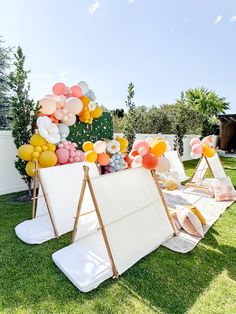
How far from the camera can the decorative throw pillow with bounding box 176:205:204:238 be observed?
348 centimetres

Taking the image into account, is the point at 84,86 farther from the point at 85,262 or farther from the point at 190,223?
the point at 85,262

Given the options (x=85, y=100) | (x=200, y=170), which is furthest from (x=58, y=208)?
(x=200, y=170)

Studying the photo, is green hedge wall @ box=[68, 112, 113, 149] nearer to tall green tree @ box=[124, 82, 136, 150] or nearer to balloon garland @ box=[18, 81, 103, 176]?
balloon garland @ box=[18, 81, 103, 176]

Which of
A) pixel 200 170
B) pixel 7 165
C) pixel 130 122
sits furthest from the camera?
pixel 130 122

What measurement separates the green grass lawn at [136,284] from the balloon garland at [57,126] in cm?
169

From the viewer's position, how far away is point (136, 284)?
2.40 m

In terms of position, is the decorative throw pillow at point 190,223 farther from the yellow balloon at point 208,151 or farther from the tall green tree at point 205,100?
the tall green tree at point 205,100

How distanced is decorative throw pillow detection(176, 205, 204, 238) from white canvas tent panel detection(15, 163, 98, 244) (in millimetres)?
1381

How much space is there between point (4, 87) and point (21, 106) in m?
3.46

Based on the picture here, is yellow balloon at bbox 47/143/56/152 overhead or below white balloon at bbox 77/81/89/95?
below

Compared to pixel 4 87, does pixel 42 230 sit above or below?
below

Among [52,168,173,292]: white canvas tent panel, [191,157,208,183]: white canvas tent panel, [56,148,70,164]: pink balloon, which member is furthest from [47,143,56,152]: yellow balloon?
[191,157,208,183]: white canvas tent panel

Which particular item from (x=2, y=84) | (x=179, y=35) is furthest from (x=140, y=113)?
(x=2, y=84)

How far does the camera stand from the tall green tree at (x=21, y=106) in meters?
4.96
